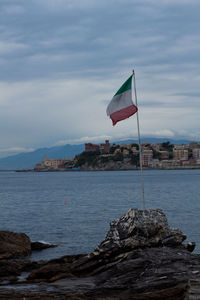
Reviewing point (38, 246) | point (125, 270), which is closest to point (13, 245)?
point (38, 246)

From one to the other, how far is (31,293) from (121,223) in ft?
17.1

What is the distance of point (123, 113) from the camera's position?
16547 millimetres

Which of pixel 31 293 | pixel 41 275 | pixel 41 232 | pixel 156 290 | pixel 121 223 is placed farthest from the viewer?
pixel 41 232

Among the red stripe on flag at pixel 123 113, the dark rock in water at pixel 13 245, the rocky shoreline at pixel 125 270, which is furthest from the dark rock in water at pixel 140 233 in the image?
the dark rock in water at pixel 13 245

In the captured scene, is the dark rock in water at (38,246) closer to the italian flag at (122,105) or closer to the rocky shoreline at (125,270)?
the rocky shoreline at (125,270)

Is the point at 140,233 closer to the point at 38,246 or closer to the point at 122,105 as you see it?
the point at 122,105

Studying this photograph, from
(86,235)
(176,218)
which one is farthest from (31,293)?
(176,218)

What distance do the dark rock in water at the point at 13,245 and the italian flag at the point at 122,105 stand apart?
28.7 ft

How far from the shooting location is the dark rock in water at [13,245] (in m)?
21.2

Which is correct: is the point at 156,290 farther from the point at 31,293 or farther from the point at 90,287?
the point at 31,293

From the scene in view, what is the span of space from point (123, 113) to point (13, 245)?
999 cm

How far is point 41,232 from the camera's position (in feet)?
107

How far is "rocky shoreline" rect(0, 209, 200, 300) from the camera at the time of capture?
11508mm

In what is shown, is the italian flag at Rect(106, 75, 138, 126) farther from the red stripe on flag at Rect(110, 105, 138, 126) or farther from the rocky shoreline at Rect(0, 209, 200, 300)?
the rocky shoreline at Rect(0, 209, 200, 300)
